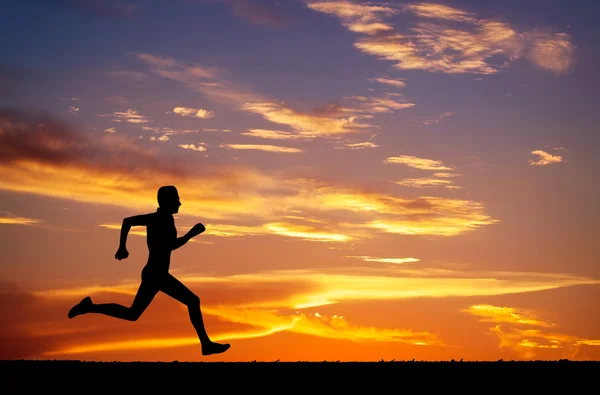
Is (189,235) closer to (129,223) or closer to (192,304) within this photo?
(129,223)

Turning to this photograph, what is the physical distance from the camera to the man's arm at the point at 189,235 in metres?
12.4

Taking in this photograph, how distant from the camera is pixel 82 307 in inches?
511

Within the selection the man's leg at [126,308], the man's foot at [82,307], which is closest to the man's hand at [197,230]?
the man's leg at [126,308]

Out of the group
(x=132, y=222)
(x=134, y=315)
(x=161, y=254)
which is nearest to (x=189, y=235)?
(x=161, y=254)

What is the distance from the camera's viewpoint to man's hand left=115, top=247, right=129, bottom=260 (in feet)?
39.5

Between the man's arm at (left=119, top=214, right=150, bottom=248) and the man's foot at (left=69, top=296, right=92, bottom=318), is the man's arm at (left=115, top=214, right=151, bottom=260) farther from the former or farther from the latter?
the man's foot at (left=69, top=296, right=92, bottom=318)

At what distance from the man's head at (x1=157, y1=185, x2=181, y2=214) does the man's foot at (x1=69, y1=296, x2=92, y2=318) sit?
198 cm

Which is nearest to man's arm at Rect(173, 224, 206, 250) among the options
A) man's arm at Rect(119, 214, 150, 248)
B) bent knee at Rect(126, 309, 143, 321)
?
man's arm at Rect(119, 214, 150, 248)
